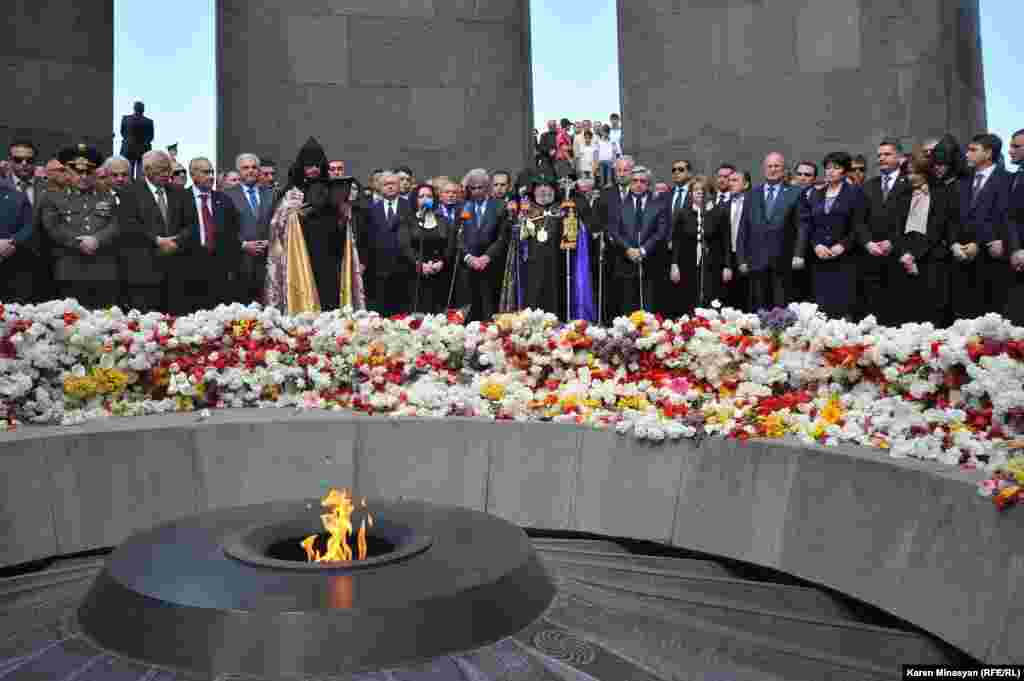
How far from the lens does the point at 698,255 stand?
35.4 ft

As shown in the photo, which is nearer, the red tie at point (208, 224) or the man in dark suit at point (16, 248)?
the man in dark suit at point (16, 248)

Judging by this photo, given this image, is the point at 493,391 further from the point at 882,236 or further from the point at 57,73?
the point at 57,73

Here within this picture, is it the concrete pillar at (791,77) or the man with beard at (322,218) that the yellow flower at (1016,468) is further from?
the concrete pillar at (791,77)

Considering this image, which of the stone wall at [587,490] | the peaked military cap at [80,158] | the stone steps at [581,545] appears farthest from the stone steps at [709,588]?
the peaked military cap at [80,158]

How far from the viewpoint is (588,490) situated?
19.7 feet

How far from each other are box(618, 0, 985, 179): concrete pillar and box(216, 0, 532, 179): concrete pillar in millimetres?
1951

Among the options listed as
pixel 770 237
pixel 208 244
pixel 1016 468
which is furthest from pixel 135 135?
pixel 1016 468

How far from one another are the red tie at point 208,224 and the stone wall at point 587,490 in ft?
12.5

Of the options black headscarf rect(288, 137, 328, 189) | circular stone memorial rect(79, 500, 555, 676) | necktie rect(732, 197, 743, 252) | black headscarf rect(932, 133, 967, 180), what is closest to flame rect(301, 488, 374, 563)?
circular stone memorial rect(79, 500, 555, 676)

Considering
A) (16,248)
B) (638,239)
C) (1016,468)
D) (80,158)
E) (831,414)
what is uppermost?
(80,158)

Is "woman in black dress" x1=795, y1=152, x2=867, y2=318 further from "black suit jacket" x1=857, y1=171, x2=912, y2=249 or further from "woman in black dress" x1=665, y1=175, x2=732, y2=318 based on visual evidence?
"woman in black dress" x1=665, y1=175, x2=732, y2=318

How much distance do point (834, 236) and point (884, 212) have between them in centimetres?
50

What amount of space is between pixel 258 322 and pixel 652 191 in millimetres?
5326

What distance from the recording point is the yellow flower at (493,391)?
6777 mm
